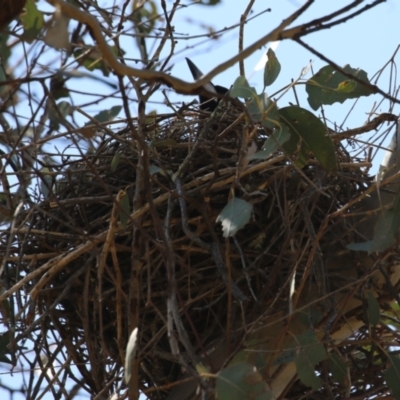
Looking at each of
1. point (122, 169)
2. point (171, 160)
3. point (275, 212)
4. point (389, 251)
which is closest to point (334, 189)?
point (275, 212)

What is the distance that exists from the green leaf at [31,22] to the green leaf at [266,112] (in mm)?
382

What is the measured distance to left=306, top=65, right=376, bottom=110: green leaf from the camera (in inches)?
56.6

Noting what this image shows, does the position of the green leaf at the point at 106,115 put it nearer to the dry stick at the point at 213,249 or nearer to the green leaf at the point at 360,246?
the dry stick at the point at 213,249

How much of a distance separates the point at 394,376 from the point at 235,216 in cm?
48

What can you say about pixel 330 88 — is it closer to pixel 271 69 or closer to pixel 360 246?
pixel 271 69

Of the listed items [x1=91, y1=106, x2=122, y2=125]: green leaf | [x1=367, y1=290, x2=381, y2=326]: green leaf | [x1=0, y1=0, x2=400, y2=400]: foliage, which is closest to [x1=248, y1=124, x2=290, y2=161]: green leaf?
[x1=0, y1=0, x2=400, y2=400]: foliage

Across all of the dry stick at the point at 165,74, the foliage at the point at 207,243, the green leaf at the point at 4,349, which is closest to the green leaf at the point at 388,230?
the foliage at the point at 207,243

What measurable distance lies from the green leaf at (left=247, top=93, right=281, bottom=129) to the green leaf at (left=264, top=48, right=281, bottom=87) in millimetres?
112

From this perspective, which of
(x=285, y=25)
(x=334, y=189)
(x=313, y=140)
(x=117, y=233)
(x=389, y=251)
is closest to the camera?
(x=285, y=25)

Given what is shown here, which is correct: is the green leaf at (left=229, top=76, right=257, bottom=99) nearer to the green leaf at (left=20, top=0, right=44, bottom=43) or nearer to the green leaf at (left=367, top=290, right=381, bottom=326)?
the green leaf at (left=20, top=0, right=44, bottom=43)

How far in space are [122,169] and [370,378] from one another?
750 millimetres

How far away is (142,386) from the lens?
1747mm

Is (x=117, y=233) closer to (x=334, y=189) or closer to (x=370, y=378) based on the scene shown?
(x=334, y=189)

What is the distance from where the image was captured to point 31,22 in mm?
1293
